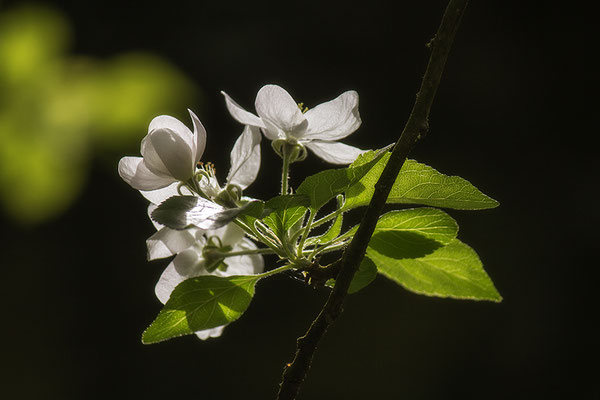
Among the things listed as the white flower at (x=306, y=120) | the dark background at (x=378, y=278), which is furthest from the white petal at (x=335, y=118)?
the dark background at (x=378, y=278)

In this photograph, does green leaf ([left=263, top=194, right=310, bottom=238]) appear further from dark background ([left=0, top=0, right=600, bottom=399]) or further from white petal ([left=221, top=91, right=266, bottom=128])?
dark background ([left=0, top=0, right=600, bottom=399])

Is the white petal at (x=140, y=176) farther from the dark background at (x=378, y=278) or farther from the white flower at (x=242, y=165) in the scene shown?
the dark background at (x=378, y=278)

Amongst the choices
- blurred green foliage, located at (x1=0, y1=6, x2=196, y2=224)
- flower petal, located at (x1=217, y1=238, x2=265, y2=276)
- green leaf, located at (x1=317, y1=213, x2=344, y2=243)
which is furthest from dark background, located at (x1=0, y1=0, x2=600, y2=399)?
green leaf, located at (x1=317, y1=213, x2=344, y2=243)

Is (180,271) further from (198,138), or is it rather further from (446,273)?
(446,273)

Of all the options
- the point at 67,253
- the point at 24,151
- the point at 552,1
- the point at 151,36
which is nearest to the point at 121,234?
the point at 67,253

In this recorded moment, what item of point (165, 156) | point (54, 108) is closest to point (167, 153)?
point (165, 156)

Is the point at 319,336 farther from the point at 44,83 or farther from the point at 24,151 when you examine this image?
the point at 44,83
